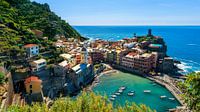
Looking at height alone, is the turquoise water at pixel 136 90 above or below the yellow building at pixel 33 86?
below

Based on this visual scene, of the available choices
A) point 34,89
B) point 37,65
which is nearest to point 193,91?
point 34,89

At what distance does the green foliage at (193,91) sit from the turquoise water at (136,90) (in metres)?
24.9

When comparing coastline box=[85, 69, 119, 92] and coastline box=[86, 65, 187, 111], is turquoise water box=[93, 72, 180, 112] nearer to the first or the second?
coastline box=[86, 65, 187, 111]

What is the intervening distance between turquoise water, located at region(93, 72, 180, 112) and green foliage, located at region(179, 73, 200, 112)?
81.7 feet

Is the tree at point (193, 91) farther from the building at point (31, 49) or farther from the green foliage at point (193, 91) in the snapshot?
the building at point (31, 49)

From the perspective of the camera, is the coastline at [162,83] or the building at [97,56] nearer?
the coastline at [162,83]

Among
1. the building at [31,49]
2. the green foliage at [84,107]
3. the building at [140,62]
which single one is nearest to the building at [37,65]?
the building at [31,49]

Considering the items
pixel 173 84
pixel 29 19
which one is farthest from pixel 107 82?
pixel 29 19

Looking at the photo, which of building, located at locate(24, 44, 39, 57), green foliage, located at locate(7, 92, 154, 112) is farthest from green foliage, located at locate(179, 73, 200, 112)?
building, located at locate(24, 44, 39, 57)

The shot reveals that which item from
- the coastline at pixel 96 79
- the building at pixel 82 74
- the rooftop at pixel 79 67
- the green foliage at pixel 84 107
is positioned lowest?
the coastline at pixel 96 79

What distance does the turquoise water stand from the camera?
40688 millimetres

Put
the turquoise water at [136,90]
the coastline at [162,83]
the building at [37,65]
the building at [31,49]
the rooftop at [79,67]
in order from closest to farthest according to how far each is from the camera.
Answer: the turquoise water at [136,90] < the building at [37,65] < the coastline at [162,83] < the building at [31,49] < the rooftop at [79,67]

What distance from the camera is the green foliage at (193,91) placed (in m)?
12.8

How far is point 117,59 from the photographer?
67312 mm
